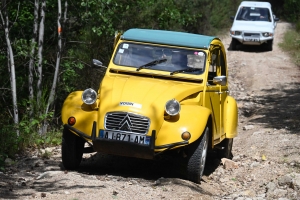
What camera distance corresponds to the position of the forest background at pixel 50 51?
36.1 feet

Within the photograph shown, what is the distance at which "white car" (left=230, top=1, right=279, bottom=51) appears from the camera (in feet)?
78.9

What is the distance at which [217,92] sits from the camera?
9.16 meters

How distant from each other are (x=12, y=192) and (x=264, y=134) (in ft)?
20.0

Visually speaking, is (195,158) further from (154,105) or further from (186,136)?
(154,105)

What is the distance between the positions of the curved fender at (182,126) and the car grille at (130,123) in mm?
202

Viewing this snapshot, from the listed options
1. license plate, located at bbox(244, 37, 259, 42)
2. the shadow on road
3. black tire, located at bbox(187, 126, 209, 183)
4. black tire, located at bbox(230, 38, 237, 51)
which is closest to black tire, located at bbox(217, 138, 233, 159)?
the shadow on road

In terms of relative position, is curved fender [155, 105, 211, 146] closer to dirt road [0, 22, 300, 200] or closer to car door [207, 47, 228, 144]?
dirt road [0, 22, 300, 200]

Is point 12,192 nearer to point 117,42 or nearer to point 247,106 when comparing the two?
point 117,42

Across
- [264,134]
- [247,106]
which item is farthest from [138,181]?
[247,106]

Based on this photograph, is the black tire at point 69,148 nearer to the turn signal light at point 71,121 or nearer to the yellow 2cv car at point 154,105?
the yellow 2cv car at point 154,105

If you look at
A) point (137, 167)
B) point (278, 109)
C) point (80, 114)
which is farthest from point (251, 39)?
point (80, 114)

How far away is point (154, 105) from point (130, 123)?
0.41m

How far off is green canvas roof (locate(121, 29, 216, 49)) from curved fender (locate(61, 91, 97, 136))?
143 cm

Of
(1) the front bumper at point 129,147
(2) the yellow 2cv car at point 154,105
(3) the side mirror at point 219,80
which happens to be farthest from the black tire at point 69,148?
(3) the side mirror at point 219,80
